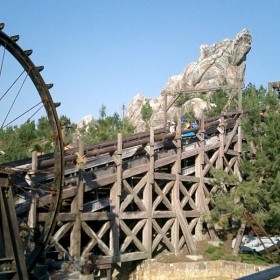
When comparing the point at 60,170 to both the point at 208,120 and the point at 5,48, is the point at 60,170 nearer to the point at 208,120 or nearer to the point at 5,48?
the point at 5,48

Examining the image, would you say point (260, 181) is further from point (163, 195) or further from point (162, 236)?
point (162, 236)

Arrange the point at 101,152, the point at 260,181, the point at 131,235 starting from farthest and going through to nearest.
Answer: the point at 260,181, the point at 131,235, the point at 101,152

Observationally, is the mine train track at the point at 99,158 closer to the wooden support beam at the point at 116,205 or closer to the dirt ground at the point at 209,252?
the wooden support beam at the point at 116,205

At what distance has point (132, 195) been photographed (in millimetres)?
14625

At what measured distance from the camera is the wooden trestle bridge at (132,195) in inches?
504

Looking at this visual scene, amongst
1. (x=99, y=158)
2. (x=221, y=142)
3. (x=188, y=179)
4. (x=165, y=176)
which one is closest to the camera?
(x=99, y=158)

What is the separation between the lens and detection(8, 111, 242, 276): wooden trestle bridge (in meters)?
12.8

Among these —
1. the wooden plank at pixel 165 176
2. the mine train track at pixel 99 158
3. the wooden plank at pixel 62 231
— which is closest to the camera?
the mine train track at pixel 99 158

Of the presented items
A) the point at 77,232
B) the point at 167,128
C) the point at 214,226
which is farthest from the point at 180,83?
the point at 77,232

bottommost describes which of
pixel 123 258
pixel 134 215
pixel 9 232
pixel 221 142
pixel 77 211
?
pixel 123 258

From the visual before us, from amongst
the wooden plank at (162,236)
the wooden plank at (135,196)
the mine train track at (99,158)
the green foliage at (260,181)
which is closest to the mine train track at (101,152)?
the mine train track at (99,158)

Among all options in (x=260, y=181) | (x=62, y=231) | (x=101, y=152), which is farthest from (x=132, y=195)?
(x=260, y=181)

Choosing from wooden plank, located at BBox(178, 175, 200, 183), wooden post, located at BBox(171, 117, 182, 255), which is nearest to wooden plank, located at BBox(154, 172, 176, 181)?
wooden post, located at BBox(171, 117, 182, 255)

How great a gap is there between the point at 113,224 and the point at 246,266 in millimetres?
4157
